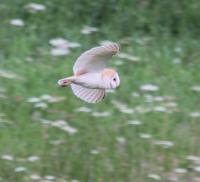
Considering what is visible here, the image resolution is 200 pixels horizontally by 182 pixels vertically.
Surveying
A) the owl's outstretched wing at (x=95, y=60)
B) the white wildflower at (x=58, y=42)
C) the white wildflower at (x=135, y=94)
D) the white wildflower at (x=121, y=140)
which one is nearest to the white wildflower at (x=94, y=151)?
the white wildflower at (x=121, y=140)

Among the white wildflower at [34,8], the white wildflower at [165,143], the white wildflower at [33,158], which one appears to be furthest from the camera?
the white wildflower at [34,8]

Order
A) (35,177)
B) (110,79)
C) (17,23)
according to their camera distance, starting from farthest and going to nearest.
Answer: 1. (17,23)
2. (35,177)
3. (110,79)

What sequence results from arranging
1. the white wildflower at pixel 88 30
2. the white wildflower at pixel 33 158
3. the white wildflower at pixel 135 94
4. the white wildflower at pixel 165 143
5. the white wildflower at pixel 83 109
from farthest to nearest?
the white wildflower at pixel 88 30, the white wildflower at pixel 135 94, the white wildflower at pixel 83 109, the white wildflower at pixel 165 143, the white wildflower at pixel 33 158

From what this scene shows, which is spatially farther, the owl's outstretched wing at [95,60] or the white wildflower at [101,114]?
the white wildflower at [101,114]

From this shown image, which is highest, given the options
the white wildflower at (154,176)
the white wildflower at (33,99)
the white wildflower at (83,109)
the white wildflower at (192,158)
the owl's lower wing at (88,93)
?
the owl's lower wing at (88,93)

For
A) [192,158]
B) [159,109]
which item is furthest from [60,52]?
[192,158]

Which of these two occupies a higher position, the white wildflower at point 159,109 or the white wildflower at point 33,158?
the white wildflower at point 159,109

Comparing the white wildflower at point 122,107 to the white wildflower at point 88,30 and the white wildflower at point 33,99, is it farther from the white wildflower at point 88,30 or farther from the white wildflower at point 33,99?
the white wildflower at point 88,30

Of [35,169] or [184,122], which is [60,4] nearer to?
[184,122]

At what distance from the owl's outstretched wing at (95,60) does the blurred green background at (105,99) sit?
2612mm

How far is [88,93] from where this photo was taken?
7.84 feet

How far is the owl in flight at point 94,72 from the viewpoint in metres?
2.26

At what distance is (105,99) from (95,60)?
327cm

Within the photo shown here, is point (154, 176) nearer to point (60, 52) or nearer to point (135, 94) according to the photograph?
point (135, 94)
